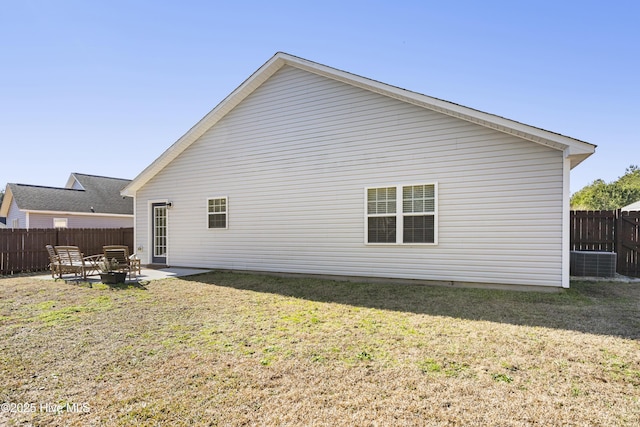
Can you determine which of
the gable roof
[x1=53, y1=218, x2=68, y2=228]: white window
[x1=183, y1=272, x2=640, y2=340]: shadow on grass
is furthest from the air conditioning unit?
[x1=53, y1=218, x2=68, y2=228]: white window

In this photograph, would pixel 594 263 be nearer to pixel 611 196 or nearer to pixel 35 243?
pixel 35 243

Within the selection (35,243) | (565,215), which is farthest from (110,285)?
(565,215)

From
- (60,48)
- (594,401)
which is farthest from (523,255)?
(60,48)

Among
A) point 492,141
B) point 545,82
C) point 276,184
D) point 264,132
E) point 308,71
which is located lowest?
point 276,184

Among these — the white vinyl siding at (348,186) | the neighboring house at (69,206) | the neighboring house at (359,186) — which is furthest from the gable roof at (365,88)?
the neighboring house at (69,206)

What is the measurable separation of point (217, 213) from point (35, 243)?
7.38 meters

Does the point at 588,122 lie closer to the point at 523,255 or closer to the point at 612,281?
the point at 612,281

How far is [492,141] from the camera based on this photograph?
24.4 ft

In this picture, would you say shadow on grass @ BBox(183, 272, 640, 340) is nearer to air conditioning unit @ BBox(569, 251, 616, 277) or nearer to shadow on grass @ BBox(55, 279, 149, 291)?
air conditioning unit @ BBox(569, 251, 616, 277)

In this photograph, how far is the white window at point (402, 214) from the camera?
802 cm

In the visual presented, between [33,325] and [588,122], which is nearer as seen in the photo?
[33,325]

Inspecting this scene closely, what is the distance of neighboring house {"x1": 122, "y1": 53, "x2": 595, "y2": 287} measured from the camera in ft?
23.5

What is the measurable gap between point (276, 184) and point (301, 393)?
24.6ft

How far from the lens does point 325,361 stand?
11.8ft
